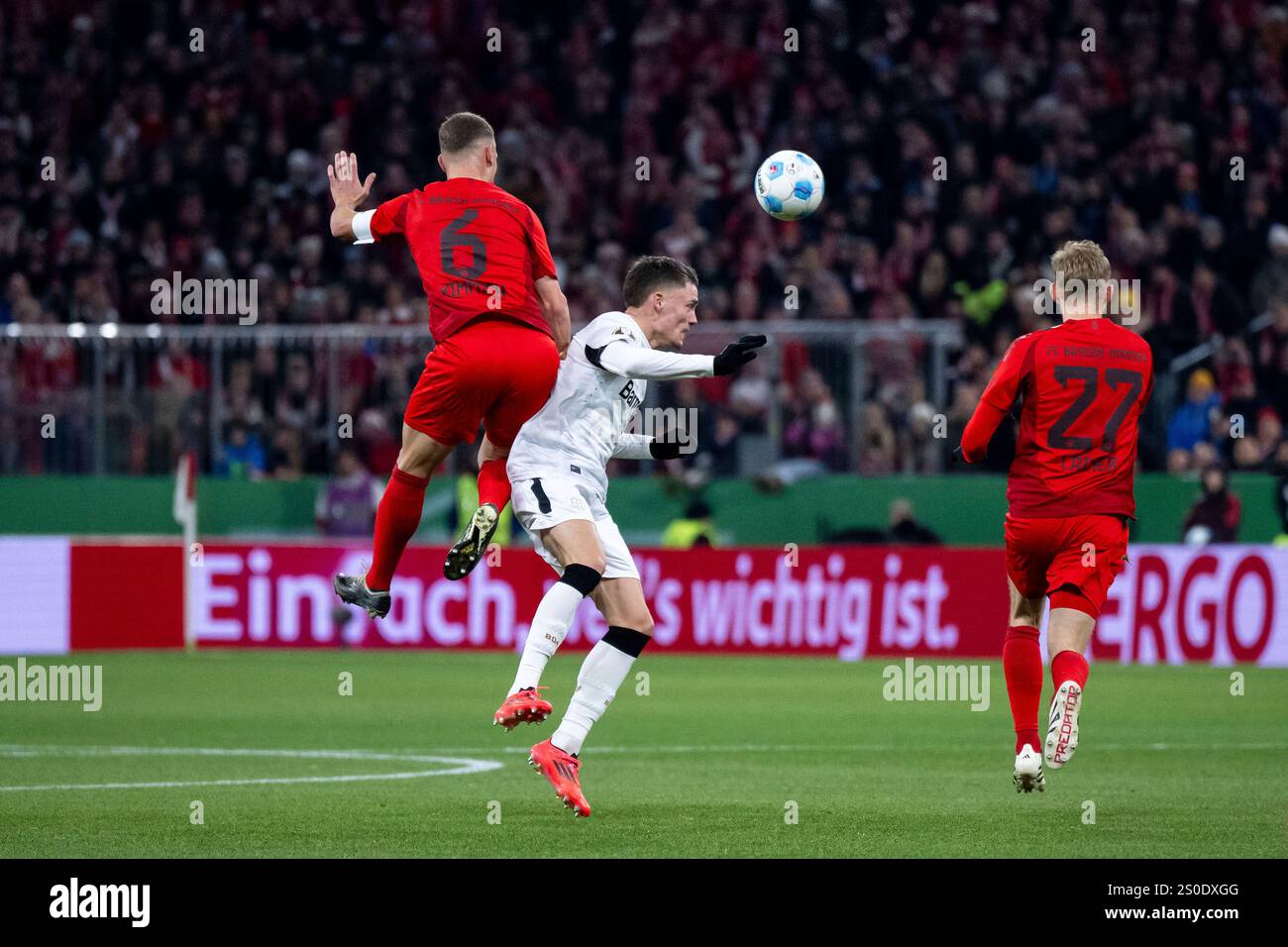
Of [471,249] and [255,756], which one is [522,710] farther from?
[255,756]

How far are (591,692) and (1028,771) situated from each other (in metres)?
1.91

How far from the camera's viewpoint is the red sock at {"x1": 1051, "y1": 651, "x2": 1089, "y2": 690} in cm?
920

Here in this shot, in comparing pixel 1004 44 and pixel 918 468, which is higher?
pixel 1004 44

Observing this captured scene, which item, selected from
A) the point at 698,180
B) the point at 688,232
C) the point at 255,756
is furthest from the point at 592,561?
the point at 698,180

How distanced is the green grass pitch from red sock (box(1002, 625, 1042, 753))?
35cm

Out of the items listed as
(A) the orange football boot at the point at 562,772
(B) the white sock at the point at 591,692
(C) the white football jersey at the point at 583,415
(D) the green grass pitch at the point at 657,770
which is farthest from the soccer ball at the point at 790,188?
(A) the orange football boot at the point at 562,772

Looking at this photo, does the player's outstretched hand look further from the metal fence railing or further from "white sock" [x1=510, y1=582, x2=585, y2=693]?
the metal fence railing

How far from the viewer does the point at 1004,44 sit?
25.4 metres

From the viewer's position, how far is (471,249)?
9602 millimetres

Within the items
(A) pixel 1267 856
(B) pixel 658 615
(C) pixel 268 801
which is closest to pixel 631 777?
(C) pixel 268 801

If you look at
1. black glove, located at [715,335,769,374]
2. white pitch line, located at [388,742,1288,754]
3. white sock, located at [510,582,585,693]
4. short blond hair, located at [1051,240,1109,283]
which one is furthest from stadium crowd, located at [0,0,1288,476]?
black glove, located at [715,335,769,374]

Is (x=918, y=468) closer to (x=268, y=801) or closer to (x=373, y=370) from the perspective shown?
(x=373, y=370)

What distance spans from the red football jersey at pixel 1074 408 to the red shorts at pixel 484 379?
1.90m

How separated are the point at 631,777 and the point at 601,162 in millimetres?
15129
